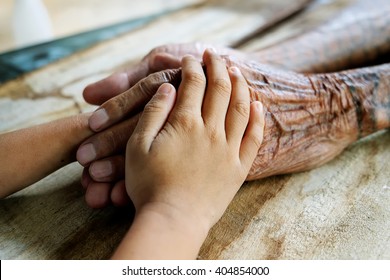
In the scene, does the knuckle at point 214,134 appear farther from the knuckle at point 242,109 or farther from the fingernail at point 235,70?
the fingernail at point 235,70

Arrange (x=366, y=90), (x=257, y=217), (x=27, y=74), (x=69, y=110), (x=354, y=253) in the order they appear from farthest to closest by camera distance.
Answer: (x=27, y=74)
(x=69, y=110)
(x=366, y=90)
(x=257, y=217)
(x=354, y=253)

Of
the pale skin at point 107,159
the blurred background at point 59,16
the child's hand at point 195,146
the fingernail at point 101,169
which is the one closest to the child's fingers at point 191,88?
the child's hand at point 195,146

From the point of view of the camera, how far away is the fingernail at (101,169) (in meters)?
1.01

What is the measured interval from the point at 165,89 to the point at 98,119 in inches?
7.7

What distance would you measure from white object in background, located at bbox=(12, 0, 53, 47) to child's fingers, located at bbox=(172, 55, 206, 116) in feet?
4.39

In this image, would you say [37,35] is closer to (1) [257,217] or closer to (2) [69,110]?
(2) [69,110]

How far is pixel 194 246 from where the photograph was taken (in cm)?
83

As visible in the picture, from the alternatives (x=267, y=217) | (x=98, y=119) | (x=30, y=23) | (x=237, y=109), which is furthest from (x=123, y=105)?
(x=30, y=23)

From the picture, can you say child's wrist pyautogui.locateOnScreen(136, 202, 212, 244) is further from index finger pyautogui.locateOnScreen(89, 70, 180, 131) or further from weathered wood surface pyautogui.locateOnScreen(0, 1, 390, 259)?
index finger pyautogui.locateOnScreen(89, 70, 180, 131)

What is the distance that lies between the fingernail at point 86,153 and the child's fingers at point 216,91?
0.97ft

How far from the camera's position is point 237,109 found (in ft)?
3.29

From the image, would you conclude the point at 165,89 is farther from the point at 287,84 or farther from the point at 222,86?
the point at 287,84
